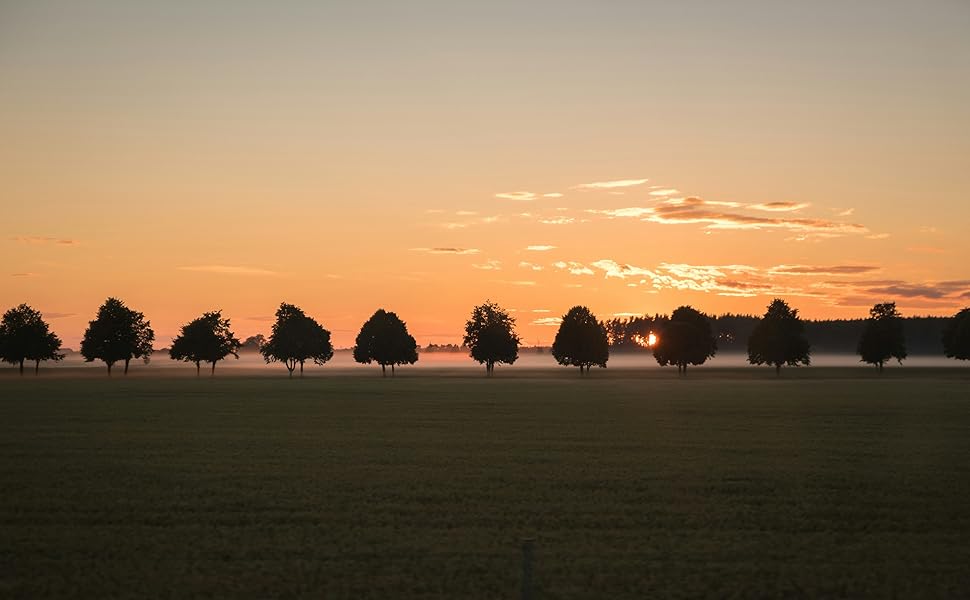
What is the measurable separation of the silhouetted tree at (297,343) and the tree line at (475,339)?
0.17m

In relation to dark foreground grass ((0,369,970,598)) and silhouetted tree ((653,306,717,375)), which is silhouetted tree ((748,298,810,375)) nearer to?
silhouetted tree ((653,306,717,375))

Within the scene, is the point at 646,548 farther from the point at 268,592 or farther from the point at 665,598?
the point at 268,592

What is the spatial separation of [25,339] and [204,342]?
28.7 m

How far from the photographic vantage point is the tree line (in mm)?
158625

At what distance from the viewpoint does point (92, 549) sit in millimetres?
16469

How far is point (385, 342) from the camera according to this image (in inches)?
6639

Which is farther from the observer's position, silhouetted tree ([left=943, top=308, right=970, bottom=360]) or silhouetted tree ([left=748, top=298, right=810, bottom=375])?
silhouetted tree ([left=943, top=308, right=970, bottom=360])

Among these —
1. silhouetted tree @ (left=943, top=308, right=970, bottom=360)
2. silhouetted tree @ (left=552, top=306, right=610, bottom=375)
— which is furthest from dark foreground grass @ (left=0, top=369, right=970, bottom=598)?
silhouetted tree @ (left=943, top=308, right=970, bottom=360)

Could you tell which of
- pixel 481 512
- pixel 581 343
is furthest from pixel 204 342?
pixel 481 512

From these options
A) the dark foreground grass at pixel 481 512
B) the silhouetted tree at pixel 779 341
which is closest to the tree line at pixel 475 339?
the silhouetted tree at pixel 779 341

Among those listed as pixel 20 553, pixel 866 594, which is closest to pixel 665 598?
pixel 866 594

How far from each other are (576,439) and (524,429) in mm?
5501

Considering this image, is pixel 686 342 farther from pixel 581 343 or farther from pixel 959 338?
pixel 959 338

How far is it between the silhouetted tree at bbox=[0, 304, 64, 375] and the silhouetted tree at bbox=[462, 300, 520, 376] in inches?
2726
